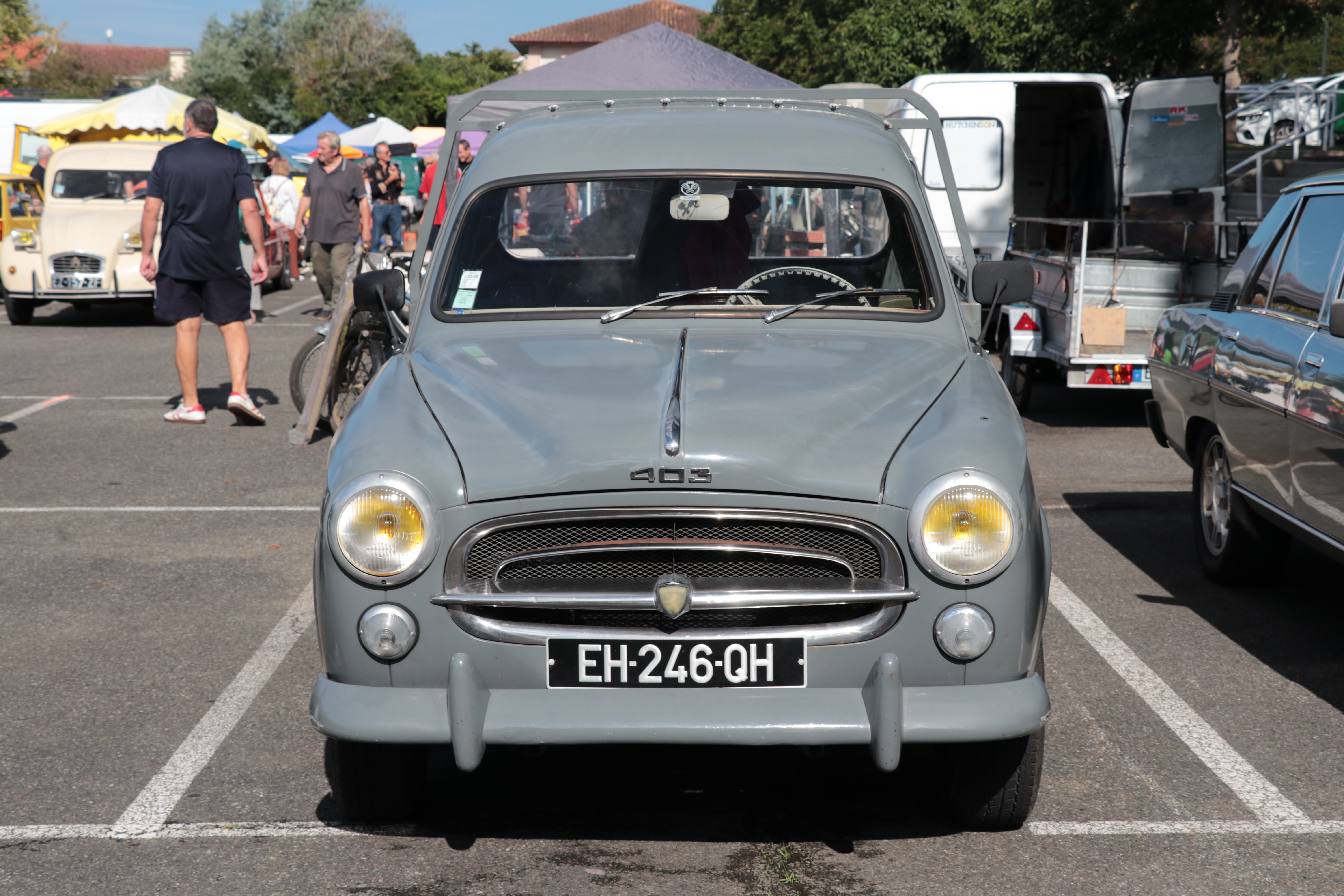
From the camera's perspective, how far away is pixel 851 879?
3.36 meters

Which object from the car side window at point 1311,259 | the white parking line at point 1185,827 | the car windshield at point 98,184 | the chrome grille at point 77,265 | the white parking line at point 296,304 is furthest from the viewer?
the white parking line at point 296,304

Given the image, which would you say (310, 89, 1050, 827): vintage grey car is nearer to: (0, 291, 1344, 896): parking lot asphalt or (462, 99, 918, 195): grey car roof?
Result: (0, 291, 1344, 896): parking lot asphalt

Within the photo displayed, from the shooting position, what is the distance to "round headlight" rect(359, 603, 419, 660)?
126 inches

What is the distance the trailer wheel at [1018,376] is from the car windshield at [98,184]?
12.0 metres

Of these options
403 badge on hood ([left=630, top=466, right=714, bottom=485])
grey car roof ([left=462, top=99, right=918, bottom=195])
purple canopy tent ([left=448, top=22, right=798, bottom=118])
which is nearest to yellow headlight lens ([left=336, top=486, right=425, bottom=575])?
403 badge on hood ([left=630, top=466, right=714, bottom=485])

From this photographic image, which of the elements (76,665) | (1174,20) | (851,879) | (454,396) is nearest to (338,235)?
(76,665)

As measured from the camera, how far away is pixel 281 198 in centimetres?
Answer: 1928

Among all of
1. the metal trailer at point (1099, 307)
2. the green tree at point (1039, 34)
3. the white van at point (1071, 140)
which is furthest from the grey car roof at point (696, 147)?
the green tree at point (1039, 34)

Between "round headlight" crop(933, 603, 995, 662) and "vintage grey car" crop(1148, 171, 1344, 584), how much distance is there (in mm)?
2214

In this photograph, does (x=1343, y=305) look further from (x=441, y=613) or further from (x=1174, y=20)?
(x=1174, y=20)

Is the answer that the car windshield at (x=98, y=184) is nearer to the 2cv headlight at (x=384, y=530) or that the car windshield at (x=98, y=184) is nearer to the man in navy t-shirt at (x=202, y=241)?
the man in navy t-shirt at (x=202, y=241)

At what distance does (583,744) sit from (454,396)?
105 cm

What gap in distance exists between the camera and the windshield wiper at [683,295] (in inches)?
169

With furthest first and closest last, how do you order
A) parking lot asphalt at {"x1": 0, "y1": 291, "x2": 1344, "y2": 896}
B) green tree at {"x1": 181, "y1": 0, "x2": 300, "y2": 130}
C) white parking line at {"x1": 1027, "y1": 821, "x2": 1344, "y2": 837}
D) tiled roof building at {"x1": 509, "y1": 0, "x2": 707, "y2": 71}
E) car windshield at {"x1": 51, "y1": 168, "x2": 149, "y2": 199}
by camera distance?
1. tiled roof building at {"x1": 509, "y1": 0, "x2": 707, "y2": 71}
2. green tree at {"x1": 181, "y1": 0, "x2": 300, "y2": 130}
3. car windshield at {"x1": 51, "y1": 168, "x2": 149, "y2": 199}
4. white parking line at {"x1": 1027, "y1": 821, "x2": 1344, "y2": 837}
5. parking lot asphalt at {"x1": 0, "y1": 291, "x2": 1344, "y2": 896}
